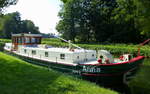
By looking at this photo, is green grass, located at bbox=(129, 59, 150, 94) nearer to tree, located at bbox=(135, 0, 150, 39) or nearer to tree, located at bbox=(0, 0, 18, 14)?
tree, located at bbox=(135, 0, 150, 39)

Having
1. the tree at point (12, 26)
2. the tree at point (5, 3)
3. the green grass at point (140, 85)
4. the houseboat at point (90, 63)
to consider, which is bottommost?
the green grass at point (140, 85)

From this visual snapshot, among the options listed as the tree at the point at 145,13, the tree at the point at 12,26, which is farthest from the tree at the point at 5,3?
the tree at the point at 12,26

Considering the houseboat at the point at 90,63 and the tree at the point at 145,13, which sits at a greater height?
the tree at the point at 145,13

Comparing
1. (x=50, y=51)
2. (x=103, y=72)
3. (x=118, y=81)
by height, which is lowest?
(x=118, y=81)

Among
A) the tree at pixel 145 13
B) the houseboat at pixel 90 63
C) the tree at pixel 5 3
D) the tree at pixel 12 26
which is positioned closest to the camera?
the tree at pixel 5 3

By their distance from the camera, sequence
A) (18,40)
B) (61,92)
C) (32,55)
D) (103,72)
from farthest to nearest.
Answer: (18,40) < (32,55) < (103,72) < (61,92)

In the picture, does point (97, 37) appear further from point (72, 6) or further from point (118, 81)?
point (118, 81)

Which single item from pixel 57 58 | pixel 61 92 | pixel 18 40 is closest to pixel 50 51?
pixel 57 58

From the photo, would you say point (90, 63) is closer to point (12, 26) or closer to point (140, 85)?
point (140, 85)

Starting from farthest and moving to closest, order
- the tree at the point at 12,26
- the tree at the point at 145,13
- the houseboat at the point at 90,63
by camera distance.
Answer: the tree at the point at 12,26 < the tree at the point at 145,13 < the houseboat at the point at 90,63

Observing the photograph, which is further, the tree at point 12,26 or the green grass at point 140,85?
the tree at point 12,26

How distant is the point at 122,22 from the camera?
41.2 m

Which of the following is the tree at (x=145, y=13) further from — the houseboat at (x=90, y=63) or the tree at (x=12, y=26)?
the tree at (x=12, y=26)

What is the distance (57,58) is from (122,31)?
30.5 metres
